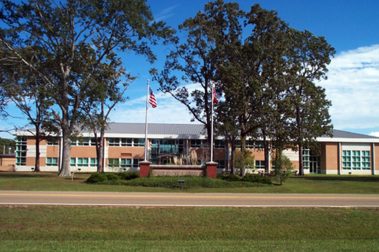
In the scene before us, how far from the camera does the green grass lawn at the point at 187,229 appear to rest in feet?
35.1

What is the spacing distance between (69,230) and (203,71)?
38.2 m

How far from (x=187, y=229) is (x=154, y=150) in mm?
61396

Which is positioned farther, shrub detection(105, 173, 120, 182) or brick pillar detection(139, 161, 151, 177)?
brick pillar detection(139, 161, 151, 177)

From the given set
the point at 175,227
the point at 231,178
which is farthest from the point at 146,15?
the point at 175,227

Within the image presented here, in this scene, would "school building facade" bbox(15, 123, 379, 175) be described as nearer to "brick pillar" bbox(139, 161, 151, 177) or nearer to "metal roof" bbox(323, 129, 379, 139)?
"metal roof" bbox(323, 129, 379, 139)

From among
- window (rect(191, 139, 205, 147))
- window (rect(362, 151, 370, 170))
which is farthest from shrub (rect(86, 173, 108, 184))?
window (rect(362, 151, 370, 170))

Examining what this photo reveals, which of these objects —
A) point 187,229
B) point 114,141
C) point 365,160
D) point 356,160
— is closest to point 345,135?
point 356,160

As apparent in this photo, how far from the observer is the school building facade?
2889 inches

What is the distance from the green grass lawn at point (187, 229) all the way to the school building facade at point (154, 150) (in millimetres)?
55189

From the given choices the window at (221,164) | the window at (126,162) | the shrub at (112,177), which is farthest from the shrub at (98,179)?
the window at (221,164)

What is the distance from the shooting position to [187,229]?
526 inches

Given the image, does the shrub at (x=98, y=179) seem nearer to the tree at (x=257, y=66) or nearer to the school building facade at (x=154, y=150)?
the tree at (x=257, y=66)

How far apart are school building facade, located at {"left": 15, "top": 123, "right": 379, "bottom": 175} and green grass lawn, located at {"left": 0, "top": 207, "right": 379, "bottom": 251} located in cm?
5519

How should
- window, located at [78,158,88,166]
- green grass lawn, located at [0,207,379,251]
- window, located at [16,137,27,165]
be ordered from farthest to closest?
window, located at [16,137,27,165] → window, located at [78,158,88,166] → green grass lawn, located at [0,207,379,251]
